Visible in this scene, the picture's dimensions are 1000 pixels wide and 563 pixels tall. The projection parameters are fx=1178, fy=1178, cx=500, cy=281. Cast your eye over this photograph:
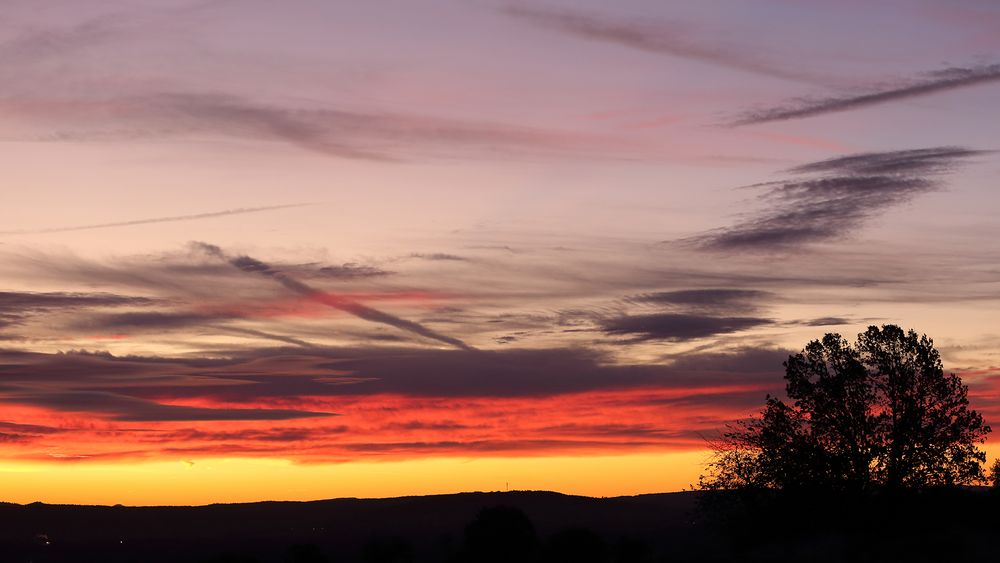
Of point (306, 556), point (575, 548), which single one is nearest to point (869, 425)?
point (575, 548)

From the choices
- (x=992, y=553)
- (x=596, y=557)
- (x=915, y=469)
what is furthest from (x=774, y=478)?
(x=596, y=557)

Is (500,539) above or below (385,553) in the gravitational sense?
above

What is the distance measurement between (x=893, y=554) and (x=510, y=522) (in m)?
89.7

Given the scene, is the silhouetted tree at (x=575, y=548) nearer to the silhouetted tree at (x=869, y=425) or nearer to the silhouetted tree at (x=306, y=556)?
the silhouetted tree at (x=306, y=556)

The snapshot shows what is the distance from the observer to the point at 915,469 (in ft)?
215

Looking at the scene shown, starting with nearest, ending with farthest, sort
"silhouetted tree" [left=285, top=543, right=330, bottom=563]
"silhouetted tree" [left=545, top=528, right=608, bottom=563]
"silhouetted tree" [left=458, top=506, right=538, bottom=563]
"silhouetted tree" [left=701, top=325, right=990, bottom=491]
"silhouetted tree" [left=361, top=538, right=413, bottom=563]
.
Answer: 1. "silhouetted tree" [left=701, top=325, right=990, bottom=491]
2. "silhouetted tree" [left=545, top=528, right=608, bottom=563]
3. "silhouetted tree" [left=458, top=506, right=538, bottom=563]
4. "silhouetted tree" [left=285, top=543, right=330, bottom=563]
5. "silhouetted tree" [left=361, top=538, right=413, bottom=563]

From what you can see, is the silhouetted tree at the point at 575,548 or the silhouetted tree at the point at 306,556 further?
the silhouetted tree at the point at 306,556

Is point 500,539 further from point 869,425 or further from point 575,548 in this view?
point 869,425

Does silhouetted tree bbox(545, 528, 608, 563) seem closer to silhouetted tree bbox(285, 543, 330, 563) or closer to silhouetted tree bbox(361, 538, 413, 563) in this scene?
silhouetted tree bbox(285, 543, 330, 563)

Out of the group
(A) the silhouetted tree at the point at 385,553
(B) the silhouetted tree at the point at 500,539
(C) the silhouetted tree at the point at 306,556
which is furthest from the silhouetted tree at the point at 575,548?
(A) the silhouetted tree at the point at 385,553

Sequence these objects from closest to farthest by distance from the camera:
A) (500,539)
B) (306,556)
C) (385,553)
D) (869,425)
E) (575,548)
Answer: (869,425) < (575,548) < (500,539) < (306,556) < (385,553)

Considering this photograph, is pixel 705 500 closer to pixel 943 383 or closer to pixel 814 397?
pixel 814 397

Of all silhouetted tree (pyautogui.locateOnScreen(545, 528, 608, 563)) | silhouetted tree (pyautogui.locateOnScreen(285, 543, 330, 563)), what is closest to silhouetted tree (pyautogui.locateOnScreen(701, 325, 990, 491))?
silhouetted tree (pyautogui.locateOnScreen(545, 528, 608, 563))

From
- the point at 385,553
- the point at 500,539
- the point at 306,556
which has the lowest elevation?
the point at 385,553
